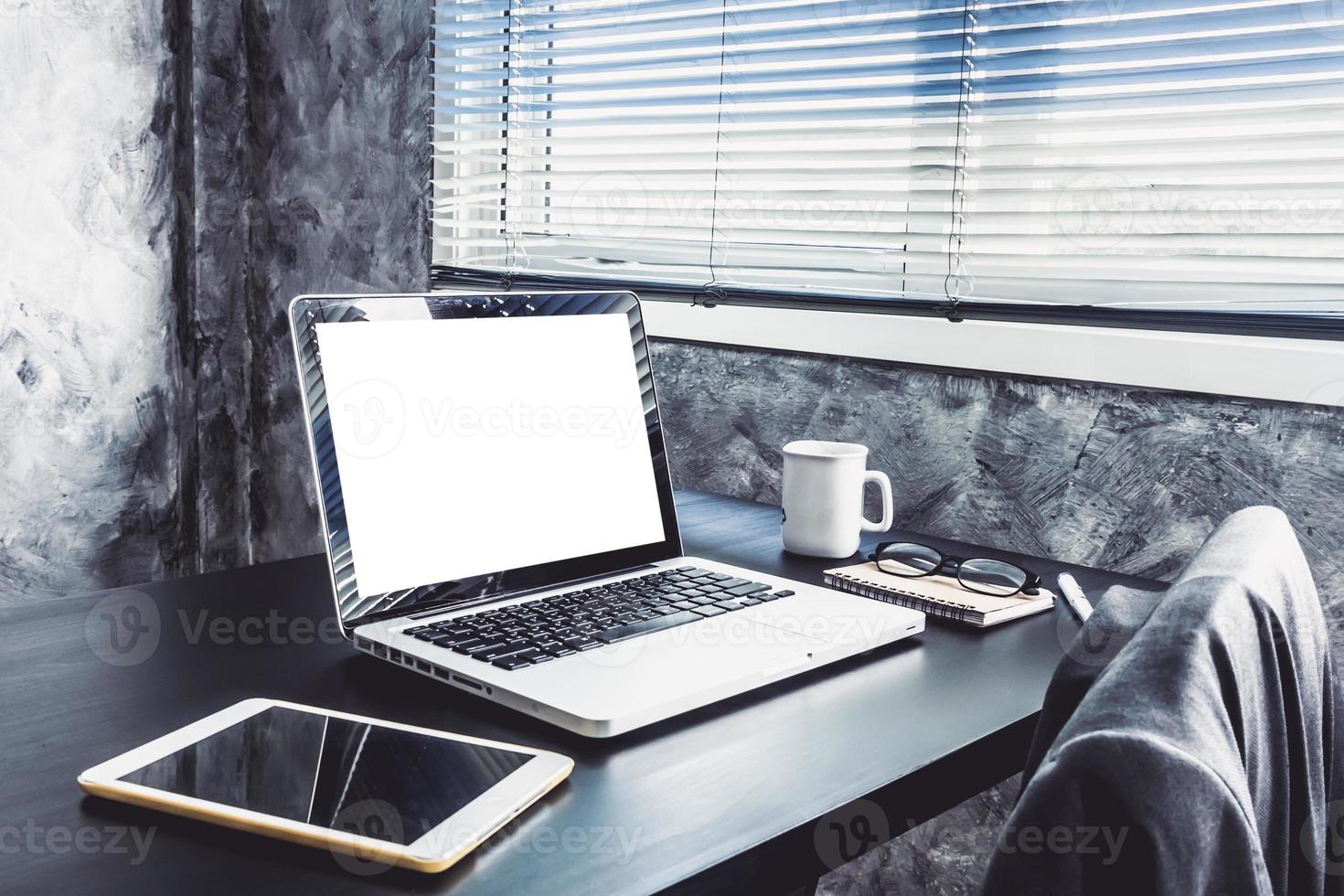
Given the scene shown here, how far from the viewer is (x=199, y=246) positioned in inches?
75.4

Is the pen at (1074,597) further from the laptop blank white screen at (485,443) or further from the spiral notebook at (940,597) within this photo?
the laptop blank white screen at (485,443)

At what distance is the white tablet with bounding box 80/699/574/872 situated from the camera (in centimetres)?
55

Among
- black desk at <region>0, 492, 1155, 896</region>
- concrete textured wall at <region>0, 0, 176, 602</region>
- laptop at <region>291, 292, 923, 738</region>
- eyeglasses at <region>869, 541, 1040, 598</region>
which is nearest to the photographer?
black desk at <region>0, 492, 1155, 896</region>

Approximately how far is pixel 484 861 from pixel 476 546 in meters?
0.42

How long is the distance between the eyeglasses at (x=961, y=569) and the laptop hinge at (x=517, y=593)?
0.25 meters

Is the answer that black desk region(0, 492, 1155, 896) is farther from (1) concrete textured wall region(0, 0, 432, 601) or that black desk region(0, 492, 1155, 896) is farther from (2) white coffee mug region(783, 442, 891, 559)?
(1) concrete textured wall region(0, 0, 432, 601)

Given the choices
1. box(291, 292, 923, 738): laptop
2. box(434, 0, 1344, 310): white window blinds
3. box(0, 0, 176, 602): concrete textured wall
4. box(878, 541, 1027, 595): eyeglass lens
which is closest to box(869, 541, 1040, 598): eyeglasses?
box(878, 541, 1027, 595): eyeglass lens

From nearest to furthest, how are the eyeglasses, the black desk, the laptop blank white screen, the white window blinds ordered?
the black desk
the laptop blank white screen
the eyeglasses
the white window blinds

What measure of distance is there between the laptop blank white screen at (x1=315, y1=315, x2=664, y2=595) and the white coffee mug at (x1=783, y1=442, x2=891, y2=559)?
7.1 inches

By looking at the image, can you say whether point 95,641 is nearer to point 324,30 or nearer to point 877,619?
point 877,619

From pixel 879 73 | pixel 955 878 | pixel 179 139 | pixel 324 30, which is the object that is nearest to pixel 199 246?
pixel 179 139

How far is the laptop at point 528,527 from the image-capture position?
79 centimetres

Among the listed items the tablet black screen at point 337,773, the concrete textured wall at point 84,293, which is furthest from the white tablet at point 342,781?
the concrete textured wall at point 84,293

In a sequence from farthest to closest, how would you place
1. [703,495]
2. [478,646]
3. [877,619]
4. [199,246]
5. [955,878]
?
1. [199,246]
2. [703,495]
3. [955,878]
4. [877,619]
5. [478,646]
